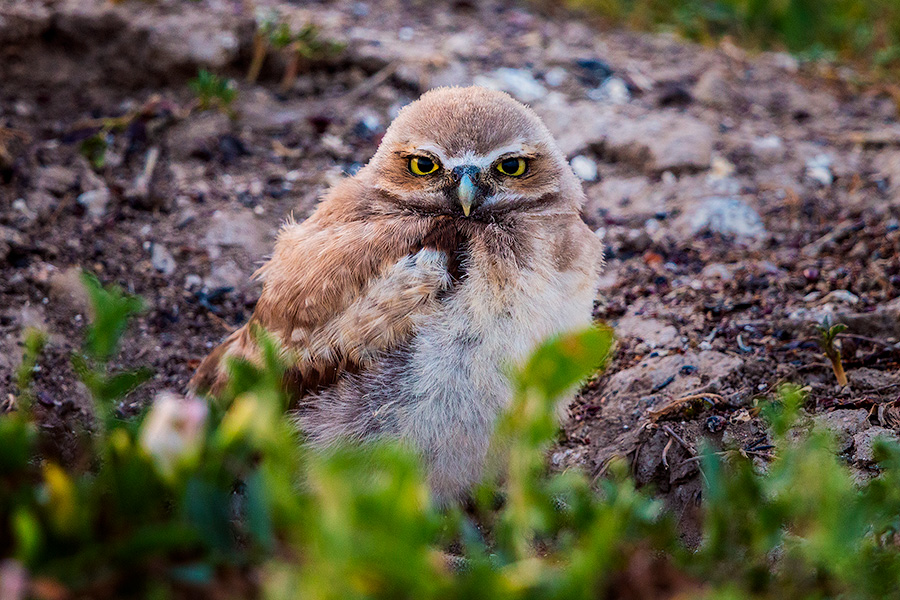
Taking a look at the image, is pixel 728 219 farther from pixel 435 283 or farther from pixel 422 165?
pixel 435 283

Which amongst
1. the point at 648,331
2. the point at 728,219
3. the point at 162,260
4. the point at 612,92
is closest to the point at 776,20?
the point at 612,92

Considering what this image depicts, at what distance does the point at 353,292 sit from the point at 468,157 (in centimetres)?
76

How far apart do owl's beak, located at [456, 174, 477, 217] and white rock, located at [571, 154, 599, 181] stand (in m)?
2.15

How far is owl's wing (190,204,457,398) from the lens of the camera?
3418mm

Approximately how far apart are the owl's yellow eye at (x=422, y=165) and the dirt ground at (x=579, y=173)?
136cm

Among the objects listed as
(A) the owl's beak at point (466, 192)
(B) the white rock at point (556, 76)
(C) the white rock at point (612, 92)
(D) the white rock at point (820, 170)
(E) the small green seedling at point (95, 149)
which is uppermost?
(A) the owl's beak at point (466, 192)

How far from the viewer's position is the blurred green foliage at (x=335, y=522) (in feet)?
5.02

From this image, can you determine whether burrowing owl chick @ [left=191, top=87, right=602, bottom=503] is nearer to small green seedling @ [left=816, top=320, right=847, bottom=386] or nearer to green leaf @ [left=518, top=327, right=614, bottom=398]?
small green seedling @ [left=816, top=320, right=847, bottom=386]

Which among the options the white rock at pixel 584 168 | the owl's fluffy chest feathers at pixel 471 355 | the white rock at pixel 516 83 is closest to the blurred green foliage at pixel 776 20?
the white rock at pixel 516 83

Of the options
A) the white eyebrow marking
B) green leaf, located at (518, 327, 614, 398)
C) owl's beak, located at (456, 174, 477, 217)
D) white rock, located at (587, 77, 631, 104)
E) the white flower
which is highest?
green leaf, located at (518, 327, 614, 398)

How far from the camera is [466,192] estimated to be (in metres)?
3.60

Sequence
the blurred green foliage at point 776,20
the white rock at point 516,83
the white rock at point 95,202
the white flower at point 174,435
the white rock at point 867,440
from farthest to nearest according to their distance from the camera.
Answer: the blurred green foliage at point 776,20 < the white rock at point 516,83 < the white rock at point 95,202 < the white rock at point 867,440 < the white flower at point 174,435

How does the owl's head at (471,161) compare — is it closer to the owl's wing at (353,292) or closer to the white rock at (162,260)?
the owl's wing at (353,292)

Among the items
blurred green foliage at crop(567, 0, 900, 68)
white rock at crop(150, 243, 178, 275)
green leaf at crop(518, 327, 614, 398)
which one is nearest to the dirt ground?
white rock at crop(150, 243, 178, 275)
